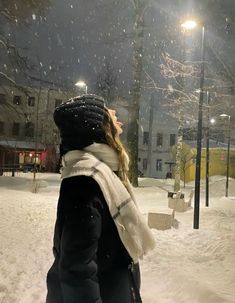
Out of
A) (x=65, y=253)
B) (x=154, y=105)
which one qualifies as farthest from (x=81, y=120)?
(x=154, y=105)

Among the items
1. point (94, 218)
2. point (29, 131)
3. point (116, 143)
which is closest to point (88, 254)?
point (94, 218)

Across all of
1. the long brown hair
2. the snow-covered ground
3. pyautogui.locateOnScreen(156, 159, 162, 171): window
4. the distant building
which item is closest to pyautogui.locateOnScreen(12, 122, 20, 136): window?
the distant building

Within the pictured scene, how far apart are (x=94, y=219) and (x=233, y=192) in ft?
93.7

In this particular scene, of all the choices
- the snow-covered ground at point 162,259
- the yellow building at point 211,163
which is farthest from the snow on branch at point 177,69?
the yellow building at point 211,163

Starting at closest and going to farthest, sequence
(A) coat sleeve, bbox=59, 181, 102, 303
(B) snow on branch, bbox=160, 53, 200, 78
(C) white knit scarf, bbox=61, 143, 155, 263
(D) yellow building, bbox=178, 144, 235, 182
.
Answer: (A) coat sleeve, bbox=59, 181, 102, 303, (C) white knit scarf, bbox=61, 143, 155, 263, (B) snow on branch, bbox=160, 53, 200, 78, (D) yellow building, bbox=178, 144, 235, 182

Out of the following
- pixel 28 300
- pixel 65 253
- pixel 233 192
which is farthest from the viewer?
pixel 233 192

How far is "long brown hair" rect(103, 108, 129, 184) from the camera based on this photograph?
240cm

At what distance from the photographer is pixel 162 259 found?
818 centimetres

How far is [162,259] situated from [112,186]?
20.6 feet

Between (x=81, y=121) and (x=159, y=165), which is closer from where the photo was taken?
(x=81, y=121)

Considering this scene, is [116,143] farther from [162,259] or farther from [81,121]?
[162,259]

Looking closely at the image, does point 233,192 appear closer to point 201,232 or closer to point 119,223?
point 201,232

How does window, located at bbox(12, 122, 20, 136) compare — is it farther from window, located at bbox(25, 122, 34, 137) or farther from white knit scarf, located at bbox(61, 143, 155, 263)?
white knit scarf, located at bbox(61, 143, 155, 263)

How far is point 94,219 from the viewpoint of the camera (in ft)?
6.73
